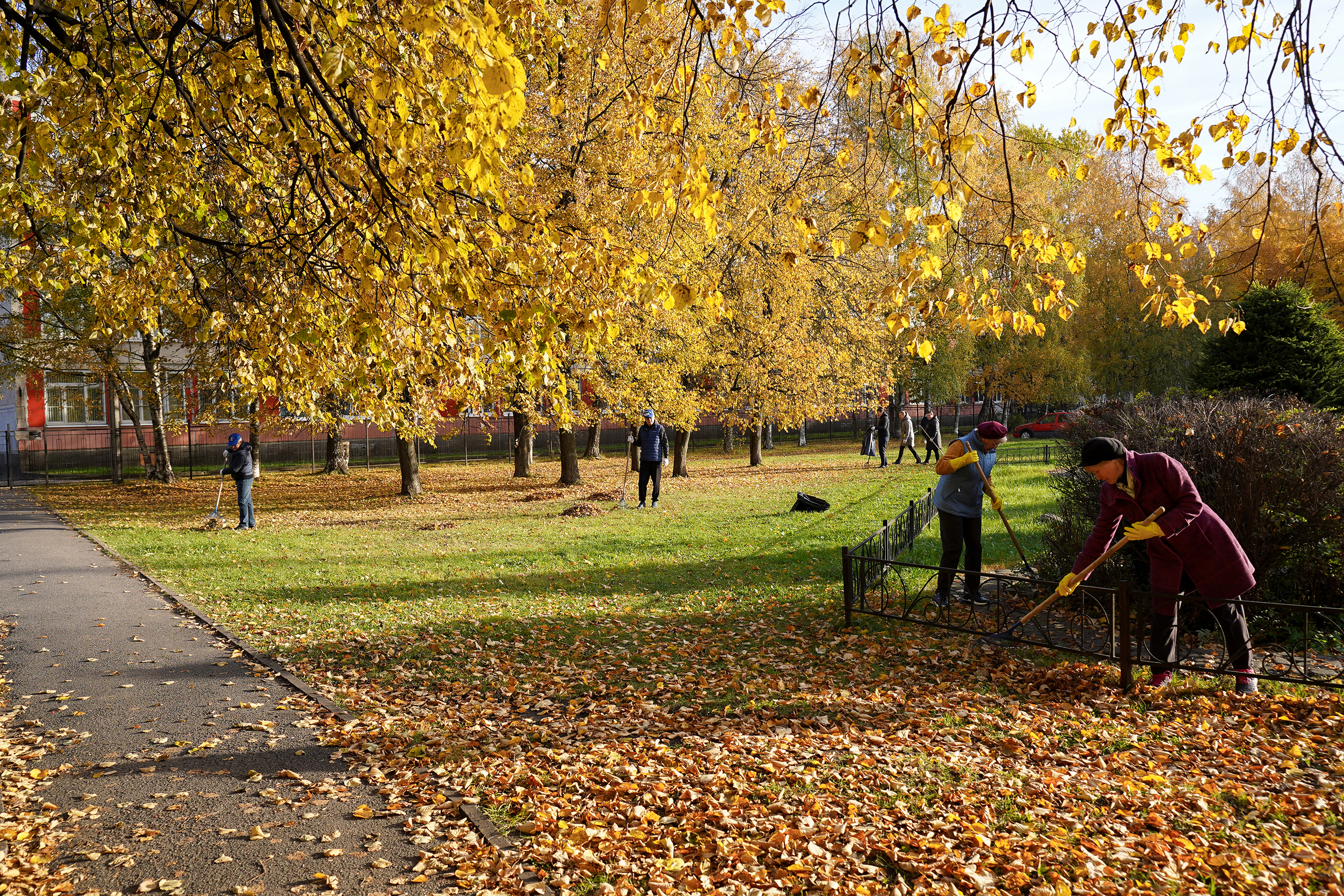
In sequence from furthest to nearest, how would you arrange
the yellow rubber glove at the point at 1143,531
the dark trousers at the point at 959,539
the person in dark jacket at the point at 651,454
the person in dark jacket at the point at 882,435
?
the person in dark jacket at the point at 882,435 → the person in dark jacket at the point at 651,454 → the dark trousers at the point at 959,539 → the yellow rubber glove at the point at 1143,531

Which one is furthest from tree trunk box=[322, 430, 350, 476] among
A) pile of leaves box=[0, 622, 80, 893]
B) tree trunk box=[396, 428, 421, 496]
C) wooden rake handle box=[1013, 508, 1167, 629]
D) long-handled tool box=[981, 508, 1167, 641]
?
wooden rake handle box=[1013, 508, 1167, 629]

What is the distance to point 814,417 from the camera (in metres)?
24.2

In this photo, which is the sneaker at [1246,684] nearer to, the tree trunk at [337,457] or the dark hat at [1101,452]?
the dark hat at [1101,452]

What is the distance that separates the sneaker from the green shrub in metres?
1.48

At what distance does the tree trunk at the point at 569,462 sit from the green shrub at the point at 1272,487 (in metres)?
15.7

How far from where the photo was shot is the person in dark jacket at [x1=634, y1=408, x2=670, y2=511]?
53.8ft

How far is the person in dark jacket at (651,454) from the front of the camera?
16.4m

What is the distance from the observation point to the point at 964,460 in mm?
7301

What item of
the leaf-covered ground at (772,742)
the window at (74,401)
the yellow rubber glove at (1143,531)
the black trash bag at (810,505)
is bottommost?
the leaf-covered ground at (772,742)

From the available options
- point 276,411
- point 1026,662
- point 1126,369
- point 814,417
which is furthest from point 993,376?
point 1026,662

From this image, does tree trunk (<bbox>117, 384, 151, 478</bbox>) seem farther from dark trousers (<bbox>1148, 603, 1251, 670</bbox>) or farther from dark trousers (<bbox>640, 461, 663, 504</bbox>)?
dark trousers (<bbox>1148, 603, 1251, 670</bbox>)

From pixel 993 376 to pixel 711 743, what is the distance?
36085mm

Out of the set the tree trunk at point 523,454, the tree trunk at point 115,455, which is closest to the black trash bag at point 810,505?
the tree trunk at point 523,454

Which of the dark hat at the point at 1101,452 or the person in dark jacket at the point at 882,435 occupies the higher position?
the dark hat at the point at 1101,452
